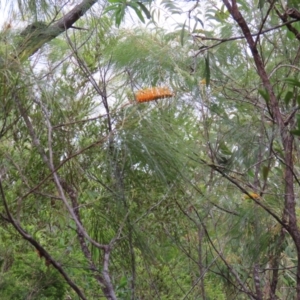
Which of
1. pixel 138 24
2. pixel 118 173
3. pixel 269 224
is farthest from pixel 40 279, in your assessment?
pixel 138 24

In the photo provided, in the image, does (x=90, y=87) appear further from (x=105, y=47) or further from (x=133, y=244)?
(x=133, y=244)

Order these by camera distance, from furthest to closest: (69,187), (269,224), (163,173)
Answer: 1. (269,224)
2. (69,187)
3. (163,173)

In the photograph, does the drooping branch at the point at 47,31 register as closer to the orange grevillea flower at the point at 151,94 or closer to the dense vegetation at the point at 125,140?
the dense vegetation at the point at 125,140

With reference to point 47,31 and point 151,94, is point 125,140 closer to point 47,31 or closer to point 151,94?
point 151,94

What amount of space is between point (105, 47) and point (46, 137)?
0.40 metres

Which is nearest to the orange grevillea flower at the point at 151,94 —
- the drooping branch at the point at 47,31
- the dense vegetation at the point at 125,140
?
the dense vegetation at the point at 125,140

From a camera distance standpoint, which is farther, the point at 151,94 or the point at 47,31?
the point at 47,31

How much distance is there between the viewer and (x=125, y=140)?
1.13 metres

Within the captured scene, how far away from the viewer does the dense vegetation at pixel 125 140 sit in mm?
1132

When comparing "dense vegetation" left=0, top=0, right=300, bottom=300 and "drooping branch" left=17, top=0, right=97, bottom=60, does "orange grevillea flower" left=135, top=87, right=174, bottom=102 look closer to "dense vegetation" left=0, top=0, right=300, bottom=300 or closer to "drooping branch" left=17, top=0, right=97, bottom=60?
"dense vegetation" left=0, top=0, right=300, bottom=300

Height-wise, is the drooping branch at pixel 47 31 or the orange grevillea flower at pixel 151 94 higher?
the drooping branch at pixel 47 31

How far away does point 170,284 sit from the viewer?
1966mm

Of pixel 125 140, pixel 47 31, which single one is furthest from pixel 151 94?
pixel 47 31

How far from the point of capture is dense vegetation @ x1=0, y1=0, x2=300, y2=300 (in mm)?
1132
